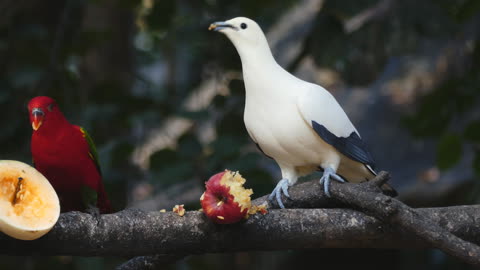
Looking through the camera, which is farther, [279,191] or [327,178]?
[279,191]

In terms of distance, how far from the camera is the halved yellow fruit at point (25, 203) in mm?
2430

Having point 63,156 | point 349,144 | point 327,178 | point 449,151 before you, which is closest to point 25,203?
point 63,156

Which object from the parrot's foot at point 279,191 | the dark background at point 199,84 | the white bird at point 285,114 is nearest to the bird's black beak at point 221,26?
the white bird at point 285,114

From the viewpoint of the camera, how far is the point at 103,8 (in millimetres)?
6406

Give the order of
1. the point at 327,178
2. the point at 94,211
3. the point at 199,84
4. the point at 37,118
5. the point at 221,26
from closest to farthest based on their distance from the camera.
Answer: the point at 94,211
the point at 37,118
the point at 327,178
the point at 221,26
the point at 199,84

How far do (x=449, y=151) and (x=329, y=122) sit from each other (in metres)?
1.67

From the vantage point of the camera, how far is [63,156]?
3.08 metres

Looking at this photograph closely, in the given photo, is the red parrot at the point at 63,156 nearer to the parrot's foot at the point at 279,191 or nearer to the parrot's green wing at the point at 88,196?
the parrot's green wing at the point at 88,196

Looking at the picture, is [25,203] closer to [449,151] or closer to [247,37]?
[247,37]

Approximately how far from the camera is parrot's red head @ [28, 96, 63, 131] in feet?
9.84

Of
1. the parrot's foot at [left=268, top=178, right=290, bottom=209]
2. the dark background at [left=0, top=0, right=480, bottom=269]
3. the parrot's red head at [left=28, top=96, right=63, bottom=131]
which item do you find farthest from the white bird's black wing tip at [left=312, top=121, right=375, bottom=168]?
the dark background at [left=0, top=0, right=480, bottom=269]

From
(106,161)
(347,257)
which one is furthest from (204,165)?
(347,257)

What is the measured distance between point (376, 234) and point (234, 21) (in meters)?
1.14

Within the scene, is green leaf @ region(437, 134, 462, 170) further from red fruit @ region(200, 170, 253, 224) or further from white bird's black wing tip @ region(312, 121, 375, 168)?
red fruit @ region(200, 170, 253, 224)
